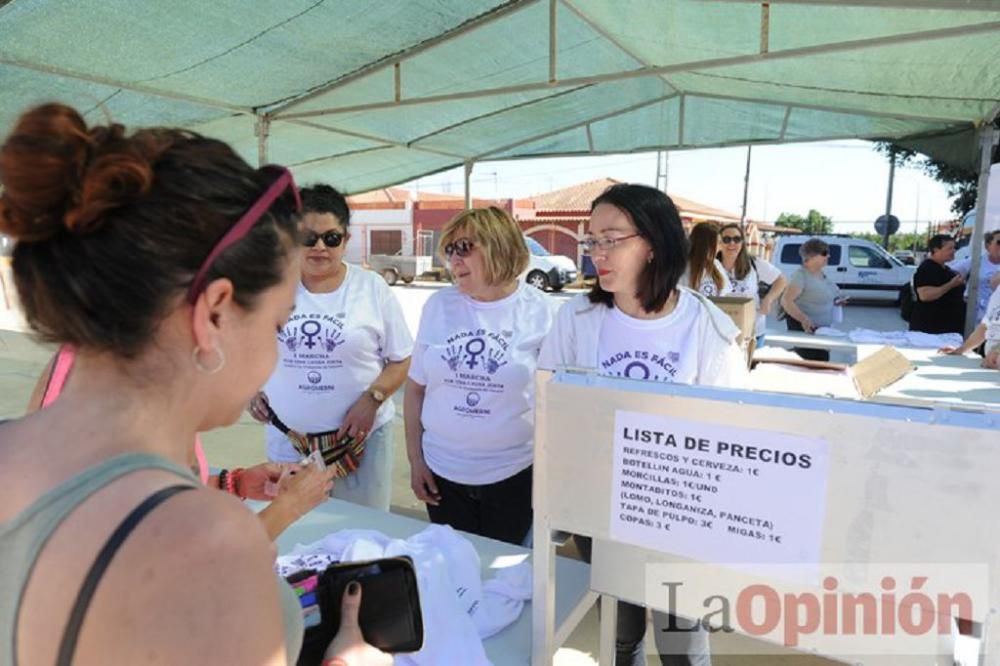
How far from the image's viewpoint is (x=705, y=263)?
3.67 meters

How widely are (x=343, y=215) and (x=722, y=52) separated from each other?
3384mm

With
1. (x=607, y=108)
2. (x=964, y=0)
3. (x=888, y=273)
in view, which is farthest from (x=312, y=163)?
(x=888, y=273)

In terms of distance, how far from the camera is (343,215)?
2.08m

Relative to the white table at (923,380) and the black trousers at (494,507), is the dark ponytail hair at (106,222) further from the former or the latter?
the white table at (923,380)

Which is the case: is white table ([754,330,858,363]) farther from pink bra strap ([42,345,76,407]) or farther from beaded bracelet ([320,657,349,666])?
pink bra strap ([42,345,76,407])

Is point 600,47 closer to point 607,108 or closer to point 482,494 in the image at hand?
point 607,108

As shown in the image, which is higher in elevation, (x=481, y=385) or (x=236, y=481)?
(x=481, y=385)

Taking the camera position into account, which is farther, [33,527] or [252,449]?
[252,449]

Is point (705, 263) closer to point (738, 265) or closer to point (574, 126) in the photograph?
point (738, 265)

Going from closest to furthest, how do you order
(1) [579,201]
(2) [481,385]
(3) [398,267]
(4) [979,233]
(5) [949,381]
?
(2) [481,385], (5) [949,381], (4) [979,233], (3) [398,267], (1) [579,201]

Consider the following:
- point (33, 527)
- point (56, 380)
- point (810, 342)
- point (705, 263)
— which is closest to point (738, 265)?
point (705, 263)

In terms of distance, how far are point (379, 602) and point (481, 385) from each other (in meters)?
1.06

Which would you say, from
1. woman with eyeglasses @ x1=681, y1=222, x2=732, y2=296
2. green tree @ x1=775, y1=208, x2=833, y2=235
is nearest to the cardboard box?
woman with eyeglasses @ x1=681, y1=222, x2=732, y2=296

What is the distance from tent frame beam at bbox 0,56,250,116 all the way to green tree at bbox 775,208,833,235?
117 feet
